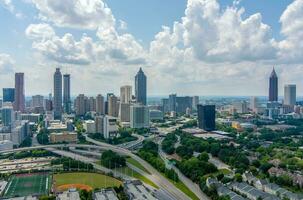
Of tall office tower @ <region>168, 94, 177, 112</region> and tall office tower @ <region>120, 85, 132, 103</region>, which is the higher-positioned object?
tall office tower @ <region>120, 85, 132, 103</region>

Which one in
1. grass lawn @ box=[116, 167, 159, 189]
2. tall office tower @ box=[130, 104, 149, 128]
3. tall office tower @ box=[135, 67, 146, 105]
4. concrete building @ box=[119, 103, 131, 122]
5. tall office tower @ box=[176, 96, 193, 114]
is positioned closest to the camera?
grass lawn @ box=[116, 167, 159, 189]

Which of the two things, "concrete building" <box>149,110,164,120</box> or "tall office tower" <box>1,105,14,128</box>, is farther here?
"concrete building" <box>149,110,164,120</box>

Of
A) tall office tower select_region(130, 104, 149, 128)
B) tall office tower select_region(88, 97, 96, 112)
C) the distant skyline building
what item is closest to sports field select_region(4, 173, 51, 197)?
tall office tower select_region(130, 104, 149, 128)

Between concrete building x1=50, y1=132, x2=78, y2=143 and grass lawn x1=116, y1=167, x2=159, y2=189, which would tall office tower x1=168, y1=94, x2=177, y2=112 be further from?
grass lawn x1=116, y1=167, x2=159, y2=189

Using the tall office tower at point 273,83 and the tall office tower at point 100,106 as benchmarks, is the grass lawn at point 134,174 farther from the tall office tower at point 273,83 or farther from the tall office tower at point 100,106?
the tall office tower at point 273,83

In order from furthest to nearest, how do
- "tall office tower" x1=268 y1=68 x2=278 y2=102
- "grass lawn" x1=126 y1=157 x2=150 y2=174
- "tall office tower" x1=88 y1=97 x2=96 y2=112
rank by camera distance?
"tall office tower" x1=268 y1=68 x2=278 y2=102 → "tall office tower" x1=88 y1=97 x2=96 y2=112 → "grass lawn" x1=126 y1=157 x2=150 y2=174

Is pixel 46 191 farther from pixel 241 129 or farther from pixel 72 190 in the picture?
pixel 241 129

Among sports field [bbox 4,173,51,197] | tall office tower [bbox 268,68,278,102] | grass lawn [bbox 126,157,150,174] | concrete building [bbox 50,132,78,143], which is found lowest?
sports field [bbox 4,173,51,197]

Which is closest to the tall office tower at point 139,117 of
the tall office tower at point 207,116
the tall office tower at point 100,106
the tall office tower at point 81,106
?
the tall office tower at point 207,116
